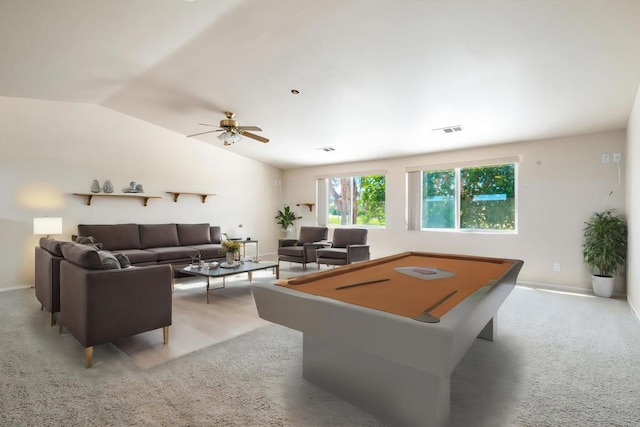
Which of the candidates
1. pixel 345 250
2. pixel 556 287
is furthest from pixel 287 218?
pixel 556 287

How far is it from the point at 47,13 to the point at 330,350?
146 inches

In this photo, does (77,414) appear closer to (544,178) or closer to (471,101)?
(471,101)

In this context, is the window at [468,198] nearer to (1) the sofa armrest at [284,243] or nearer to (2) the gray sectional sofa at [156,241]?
(1) the sofa armrest at [284,243]

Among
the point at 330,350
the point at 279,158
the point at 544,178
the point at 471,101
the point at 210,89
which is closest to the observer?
the point at 330,350

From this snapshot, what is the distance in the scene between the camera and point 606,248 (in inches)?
167

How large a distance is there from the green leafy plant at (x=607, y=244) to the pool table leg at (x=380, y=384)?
416cm

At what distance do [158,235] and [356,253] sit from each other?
→ 12.3 feet

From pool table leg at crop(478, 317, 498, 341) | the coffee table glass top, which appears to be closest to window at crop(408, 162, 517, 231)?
pool table leg at crop(478, 317, 498, 341)

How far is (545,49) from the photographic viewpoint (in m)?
2.89

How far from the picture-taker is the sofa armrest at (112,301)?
2355mm

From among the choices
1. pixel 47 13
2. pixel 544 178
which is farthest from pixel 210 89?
pixel 544 178

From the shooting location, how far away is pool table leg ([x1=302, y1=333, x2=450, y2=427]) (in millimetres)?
1561

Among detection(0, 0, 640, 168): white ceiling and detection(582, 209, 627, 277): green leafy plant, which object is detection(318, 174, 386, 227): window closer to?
detection(0, 0, 640, 168): white ceiling

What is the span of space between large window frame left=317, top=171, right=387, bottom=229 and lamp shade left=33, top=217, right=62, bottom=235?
522 centimetres
